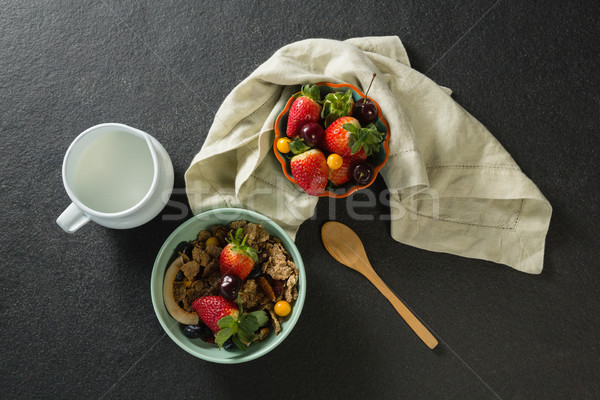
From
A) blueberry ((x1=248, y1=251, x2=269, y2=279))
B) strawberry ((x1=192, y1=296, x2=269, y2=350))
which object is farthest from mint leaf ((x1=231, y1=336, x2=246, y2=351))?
blueberry ((x1=248, y1=251, x2=269, y2=279))

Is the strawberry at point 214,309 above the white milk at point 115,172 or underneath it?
underneath

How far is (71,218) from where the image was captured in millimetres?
732

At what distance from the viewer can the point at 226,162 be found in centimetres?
85

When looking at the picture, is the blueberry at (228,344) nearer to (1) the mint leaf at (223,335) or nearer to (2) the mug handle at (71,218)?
(1) the mint leaf at (223,335)

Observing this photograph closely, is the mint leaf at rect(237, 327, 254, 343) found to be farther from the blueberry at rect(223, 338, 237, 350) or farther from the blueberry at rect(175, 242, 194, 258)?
the blueberry at rect(175, 242, 194, 258)

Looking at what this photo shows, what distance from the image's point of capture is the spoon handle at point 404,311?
870 mm

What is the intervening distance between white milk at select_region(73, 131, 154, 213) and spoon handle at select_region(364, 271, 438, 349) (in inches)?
18.1

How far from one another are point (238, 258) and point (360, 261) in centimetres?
27

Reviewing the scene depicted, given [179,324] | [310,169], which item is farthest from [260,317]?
[310,169]

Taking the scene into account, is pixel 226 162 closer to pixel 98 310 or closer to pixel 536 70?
pixel 98 310

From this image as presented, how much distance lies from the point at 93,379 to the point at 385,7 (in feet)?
3.11

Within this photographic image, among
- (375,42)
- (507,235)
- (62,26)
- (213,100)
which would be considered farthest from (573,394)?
(62,26)

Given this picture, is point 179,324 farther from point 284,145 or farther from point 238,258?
point 284,145

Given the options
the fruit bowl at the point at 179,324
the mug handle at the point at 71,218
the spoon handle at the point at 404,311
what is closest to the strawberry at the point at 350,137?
the fruit bowl at the point at 179,324
